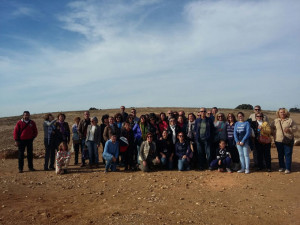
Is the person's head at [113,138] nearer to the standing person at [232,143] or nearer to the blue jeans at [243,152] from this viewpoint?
the standing person at [232,143]

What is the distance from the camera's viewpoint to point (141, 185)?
6801 millimetres

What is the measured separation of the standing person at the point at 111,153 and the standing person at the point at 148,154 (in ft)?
2.86

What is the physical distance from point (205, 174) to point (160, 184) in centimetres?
174

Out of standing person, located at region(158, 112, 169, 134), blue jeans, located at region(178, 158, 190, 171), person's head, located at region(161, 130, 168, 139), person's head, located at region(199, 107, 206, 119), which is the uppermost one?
person's head, located at region(199, 107, 206, 119)

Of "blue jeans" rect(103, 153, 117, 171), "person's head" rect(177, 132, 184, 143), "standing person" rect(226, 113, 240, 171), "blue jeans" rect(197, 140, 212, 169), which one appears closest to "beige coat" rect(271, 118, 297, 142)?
"standing person" rect(226, 113, 240, 171)

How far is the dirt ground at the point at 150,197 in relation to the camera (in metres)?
4.76

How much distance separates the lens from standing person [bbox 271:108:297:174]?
7543mm

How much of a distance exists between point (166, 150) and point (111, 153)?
74.4 inches

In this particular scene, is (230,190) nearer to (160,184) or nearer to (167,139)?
(160,184)

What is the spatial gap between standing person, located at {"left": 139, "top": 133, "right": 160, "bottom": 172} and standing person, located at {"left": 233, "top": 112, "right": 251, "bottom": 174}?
2644 mm

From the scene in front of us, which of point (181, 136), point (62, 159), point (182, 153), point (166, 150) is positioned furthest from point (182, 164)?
point (62, 159)

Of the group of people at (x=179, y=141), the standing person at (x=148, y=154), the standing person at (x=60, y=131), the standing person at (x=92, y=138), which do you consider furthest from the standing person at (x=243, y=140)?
the standing person at (x=60, y=131)

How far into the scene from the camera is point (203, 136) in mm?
8180

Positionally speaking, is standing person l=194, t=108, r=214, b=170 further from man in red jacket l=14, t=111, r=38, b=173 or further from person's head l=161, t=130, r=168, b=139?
man in red jacket l=14, t=111, r=38, b=173
